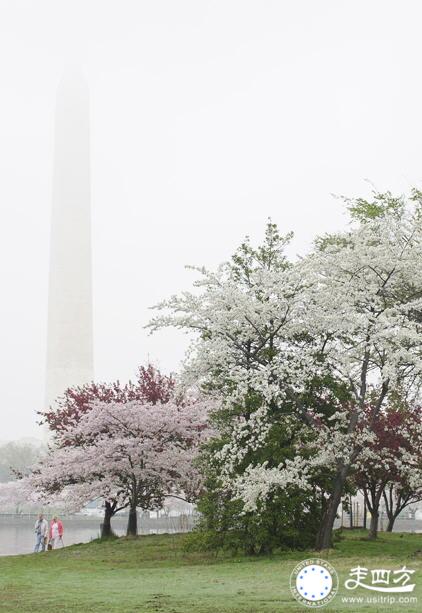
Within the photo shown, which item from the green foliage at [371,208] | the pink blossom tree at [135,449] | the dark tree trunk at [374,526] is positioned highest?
the green foliage at [371,208]

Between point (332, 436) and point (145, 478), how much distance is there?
9575 millimetres

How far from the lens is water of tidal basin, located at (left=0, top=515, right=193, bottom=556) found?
127 feet

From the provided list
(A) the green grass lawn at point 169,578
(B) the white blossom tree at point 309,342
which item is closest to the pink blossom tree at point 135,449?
(A) the green grass lawn at point 169,578

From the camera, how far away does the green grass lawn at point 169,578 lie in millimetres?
11219

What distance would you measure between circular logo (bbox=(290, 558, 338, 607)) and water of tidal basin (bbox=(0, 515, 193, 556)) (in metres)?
23.5

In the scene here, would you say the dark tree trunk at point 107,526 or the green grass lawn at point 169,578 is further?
the dark tree trunk at point 107,526

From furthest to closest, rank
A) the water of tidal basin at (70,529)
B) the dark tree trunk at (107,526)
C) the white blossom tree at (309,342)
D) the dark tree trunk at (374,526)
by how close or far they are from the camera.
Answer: the water of tidal basin at (70,529)
the dark tree trunk at (107,526)
the dark tree trunk at (374,526)
the white blossom tree at (309,342)

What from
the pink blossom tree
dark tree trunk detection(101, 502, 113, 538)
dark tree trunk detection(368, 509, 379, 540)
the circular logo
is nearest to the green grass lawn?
the circular logo

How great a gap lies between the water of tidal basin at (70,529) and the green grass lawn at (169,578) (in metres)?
13.2

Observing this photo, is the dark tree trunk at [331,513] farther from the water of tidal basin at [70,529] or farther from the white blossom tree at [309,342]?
the water of tidal basin at [70,529]

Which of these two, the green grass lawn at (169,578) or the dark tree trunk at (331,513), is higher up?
the dark tree trunk at (331,513)

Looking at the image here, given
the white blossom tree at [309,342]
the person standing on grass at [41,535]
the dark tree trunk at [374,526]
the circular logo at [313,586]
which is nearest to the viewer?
the circular logo at [313,586]

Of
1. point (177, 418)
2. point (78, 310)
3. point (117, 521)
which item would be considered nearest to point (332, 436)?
point (177, 418)

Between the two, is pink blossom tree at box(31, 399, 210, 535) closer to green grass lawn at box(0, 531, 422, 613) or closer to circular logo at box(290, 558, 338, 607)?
green grass lawn at box(0, 531, 422, 613)
